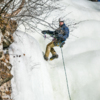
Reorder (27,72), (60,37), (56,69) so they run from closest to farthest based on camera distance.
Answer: (27,72) < (60,37) < (56,69)

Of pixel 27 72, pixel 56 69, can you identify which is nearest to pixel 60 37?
pixel 56 69

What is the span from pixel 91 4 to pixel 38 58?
7.11m

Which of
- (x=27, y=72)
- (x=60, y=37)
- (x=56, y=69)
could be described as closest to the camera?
(x=27, y=72)

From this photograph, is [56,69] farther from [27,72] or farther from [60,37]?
[27,72]

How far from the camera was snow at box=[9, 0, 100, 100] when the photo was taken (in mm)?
3342

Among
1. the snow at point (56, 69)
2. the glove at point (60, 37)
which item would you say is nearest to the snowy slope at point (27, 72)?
the snow at point (56, 69)

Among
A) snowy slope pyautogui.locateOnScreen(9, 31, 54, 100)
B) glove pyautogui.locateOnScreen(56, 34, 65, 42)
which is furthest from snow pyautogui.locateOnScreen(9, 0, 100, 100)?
glove pyautogui.locateOnScreen(56, 34, 65, 42)

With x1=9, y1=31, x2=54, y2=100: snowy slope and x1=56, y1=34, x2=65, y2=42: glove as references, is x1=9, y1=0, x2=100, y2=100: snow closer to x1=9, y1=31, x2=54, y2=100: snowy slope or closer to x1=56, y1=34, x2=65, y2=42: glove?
x1=9, y1=31, x2=54, y2=100: snowy slope

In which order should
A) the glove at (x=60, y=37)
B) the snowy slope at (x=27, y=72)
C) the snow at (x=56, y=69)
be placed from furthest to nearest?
the glove at (x=60, y=37)
the snow at (x=56, y=69)
the snowy slope at (x=27, y=72)

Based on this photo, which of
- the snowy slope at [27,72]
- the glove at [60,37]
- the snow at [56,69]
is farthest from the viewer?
the glove at [60,37]

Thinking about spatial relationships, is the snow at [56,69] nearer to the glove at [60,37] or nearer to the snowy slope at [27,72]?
the snowy slope at [27,72]

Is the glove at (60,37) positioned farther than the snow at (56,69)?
Yes

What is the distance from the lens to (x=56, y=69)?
15.8ft

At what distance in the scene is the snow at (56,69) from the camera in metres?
3.34
